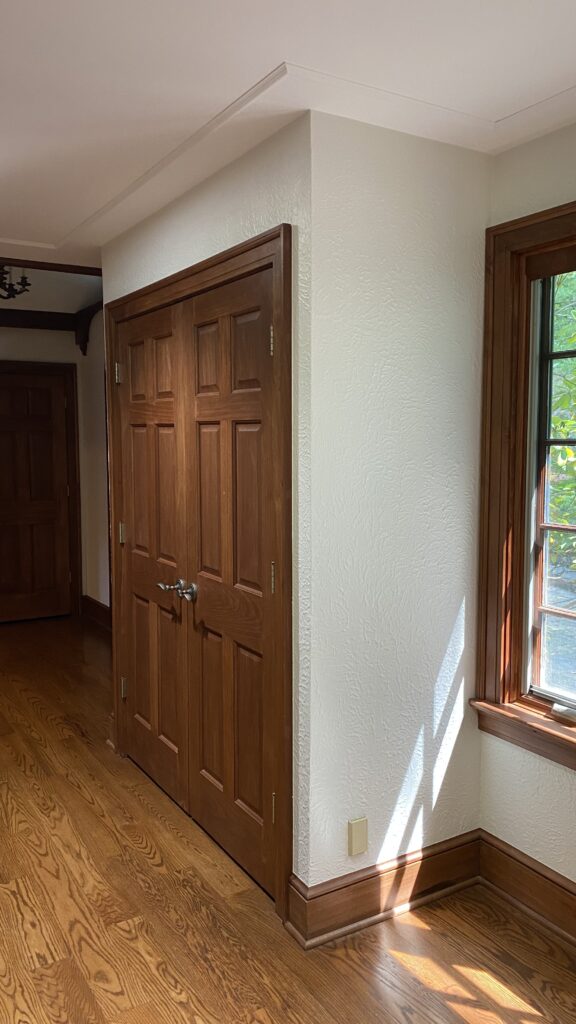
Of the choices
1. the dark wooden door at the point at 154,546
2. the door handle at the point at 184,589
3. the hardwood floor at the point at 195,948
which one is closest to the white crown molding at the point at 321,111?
the dark wooden door at the point at 154,546

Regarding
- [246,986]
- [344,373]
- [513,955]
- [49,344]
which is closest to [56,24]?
[344,373]

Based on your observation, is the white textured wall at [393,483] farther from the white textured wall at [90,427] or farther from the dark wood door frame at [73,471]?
the dark wood door frame at [73,471]

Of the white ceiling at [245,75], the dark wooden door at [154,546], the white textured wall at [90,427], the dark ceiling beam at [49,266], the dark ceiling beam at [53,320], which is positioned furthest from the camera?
the white textured wall at [90,427]

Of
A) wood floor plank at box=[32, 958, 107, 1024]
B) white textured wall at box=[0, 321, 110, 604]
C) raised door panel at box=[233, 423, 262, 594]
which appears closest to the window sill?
raised door panel at box=[233, 423, 262, 594]

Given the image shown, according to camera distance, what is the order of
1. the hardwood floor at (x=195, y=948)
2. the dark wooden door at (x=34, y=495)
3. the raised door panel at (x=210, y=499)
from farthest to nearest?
1. the dark wooden door at (x=34, y=495)
2. the raised door panel at (x=210, y=499)
3. the hardwood floor at (x=195, y=948)

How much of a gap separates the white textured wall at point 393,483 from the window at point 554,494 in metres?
0.19

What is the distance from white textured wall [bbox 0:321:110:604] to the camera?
19.5ft

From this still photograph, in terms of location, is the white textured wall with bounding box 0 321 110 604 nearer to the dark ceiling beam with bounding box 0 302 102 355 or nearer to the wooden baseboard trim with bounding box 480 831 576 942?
the dark ceiling beam with bounding box 0 302 102 355

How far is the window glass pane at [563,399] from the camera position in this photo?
231cm

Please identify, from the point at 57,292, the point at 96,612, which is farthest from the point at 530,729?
the point at 57,292

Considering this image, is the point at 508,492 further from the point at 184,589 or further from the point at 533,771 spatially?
the point at 184,589

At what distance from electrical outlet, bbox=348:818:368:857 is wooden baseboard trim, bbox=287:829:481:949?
70mm

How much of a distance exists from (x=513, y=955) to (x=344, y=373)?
1687 mm

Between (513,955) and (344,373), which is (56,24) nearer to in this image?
(344,373)
